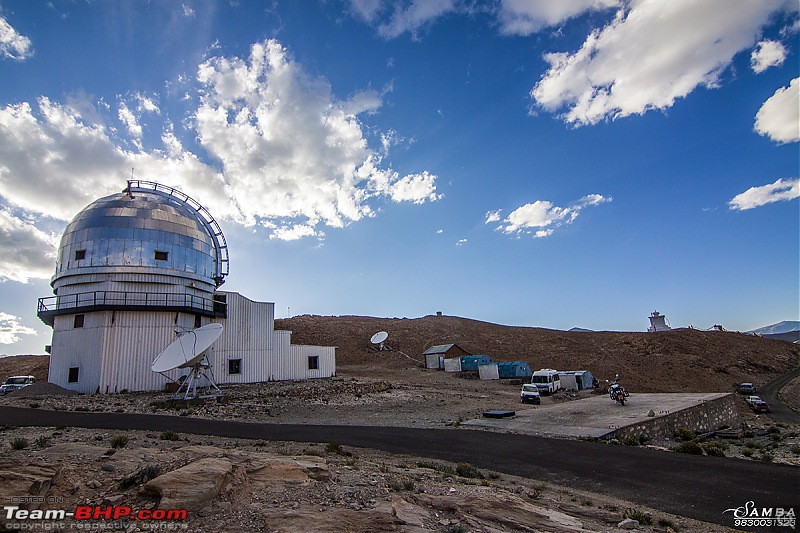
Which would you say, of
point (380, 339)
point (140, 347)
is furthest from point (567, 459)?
point (380, 339)

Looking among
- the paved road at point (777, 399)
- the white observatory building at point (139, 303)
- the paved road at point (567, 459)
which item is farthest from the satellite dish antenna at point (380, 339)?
the paved road at point (567, 459)

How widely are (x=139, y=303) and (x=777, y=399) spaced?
5451 cm

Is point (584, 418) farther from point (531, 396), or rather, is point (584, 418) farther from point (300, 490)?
point (300, 490)

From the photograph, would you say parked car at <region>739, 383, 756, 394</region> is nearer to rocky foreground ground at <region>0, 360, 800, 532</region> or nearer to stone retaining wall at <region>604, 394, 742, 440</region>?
stone retaining wall at <region>604, 394, 742, 440</region>

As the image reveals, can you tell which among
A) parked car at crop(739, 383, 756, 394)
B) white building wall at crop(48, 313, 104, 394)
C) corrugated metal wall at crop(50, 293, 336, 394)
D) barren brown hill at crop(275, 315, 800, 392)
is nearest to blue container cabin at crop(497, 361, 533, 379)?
barren brown hill at crop(275, 315, 800, 392)

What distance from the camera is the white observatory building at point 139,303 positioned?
28.6 m

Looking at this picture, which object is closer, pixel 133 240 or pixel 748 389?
pixel 133 240

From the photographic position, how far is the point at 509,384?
4275cm

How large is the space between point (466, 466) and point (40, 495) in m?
8.34

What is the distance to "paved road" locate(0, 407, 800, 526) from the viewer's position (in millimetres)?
9031

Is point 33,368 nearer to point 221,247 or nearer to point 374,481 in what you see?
point 221,247

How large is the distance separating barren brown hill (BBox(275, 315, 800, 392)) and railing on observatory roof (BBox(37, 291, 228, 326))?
30500 millimetres

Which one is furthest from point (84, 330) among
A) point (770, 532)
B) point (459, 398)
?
point (770, 532)

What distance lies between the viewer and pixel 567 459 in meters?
12.6
